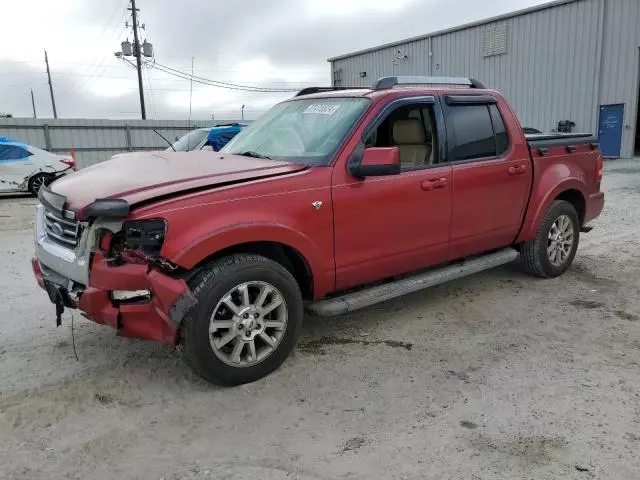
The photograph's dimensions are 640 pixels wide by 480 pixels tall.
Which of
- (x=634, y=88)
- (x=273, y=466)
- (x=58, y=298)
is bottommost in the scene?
(x=273, y=466)

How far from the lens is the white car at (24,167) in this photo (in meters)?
13.6

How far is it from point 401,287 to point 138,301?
200 cm

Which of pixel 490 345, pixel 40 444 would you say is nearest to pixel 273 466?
pixel 40 444

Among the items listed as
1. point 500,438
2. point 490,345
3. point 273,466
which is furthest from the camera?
point 490,345

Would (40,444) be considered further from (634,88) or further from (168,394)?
(634,88)

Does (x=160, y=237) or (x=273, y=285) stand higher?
(x=160, y=237)

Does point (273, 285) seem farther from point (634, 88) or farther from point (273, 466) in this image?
point (634, 88)

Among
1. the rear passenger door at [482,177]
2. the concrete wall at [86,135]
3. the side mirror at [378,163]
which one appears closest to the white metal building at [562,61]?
the concrete wall at [86,135]

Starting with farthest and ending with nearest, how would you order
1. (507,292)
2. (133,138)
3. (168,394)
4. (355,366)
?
(133,138)
(507,292)
(355,366)
(168,394)

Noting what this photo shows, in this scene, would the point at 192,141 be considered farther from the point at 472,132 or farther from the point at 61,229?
the point at 61,229

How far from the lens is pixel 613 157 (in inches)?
815

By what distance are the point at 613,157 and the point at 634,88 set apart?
2.61 meters

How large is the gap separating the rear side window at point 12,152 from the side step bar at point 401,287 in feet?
42.0

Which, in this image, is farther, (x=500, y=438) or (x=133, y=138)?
(x=133, y=138)
